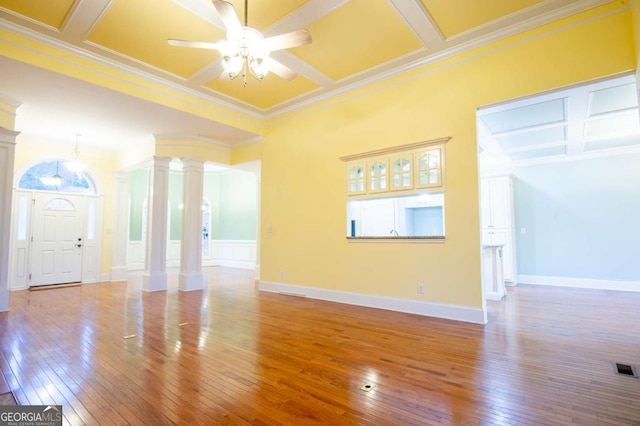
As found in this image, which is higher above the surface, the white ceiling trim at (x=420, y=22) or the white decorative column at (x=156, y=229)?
the white ceiling trim at (x=420, y=22)

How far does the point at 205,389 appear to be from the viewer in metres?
2.16

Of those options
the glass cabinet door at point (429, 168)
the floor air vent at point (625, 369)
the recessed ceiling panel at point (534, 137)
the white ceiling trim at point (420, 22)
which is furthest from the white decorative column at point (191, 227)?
the floor air vent at point (625, 369)

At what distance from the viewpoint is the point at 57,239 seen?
6738mm

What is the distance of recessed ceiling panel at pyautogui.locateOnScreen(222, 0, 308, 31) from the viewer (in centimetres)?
314

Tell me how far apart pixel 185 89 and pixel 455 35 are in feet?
13.3

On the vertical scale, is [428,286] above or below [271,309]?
above

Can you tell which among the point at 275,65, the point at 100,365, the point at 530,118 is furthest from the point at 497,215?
the point at 100,365

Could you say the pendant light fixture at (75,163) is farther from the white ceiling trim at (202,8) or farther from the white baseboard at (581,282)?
the white baseboard at (581,282)

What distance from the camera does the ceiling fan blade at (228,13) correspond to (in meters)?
2.29

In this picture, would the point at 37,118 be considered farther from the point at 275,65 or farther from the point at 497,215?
the point at 497,215

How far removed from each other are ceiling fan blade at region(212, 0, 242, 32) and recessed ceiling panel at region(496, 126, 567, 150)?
16.8 ft

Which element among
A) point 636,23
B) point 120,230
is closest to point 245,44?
point 636,23

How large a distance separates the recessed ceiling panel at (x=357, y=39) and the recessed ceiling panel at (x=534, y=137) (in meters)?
2.94

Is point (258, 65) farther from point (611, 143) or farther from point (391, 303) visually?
point (611, 143)
